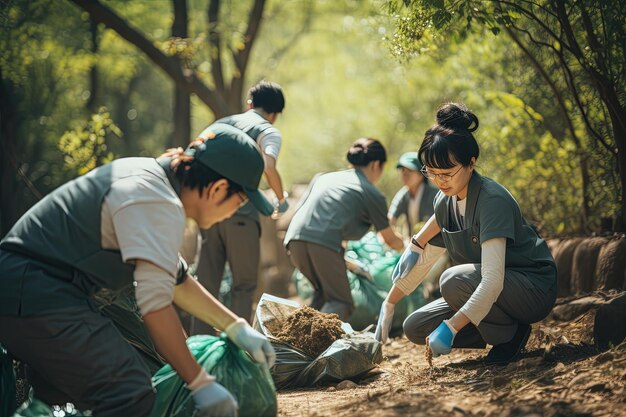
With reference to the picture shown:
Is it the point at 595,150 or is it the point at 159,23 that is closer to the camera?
the point at 595,150

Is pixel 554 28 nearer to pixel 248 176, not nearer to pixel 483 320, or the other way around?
pixel 483 320

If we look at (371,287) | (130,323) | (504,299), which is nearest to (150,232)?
(130,323)

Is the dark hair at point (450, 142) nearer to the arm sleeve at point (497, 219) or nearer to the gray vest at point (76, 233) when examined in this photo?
the arm sleeve at point (497, 219)

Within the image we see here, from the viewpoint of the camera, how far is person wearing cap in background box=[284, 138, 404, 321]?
623 cm

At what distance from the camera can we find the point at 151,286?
3000 mm

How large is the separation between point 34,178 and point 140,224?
1068 cm

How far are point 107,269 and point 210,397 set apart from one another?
2.05 feet

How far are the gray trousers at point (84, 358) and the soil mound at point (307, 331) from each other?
5.57 feet

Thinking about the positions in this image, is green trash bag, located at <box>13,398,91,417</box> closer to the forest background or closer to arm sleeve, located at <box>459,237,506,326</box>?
arm sleeve, located at <box>459,237,506,326</box>

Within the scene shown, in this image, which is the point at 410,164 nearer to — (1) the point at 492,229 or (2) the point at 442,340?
(1) the point at 492,229

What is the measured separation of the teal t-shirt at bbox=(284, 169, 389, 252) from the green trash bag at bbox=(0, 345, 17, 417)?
3064 millimetres

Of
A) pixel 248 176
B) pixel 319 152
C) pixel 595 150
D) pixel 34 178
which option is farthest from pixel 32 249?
pixel 319 152

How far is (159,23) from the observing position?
45.0 feet

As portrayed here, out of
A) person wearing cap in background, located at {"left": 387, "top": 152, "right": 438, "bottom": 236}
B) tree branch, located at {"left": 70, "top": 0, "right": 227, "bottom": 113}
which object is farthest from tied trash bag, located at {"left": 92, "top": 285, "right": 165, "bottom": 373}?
tree branch, located at {"left": 70, "top": 0, "right": 227, "bottom": 113}
